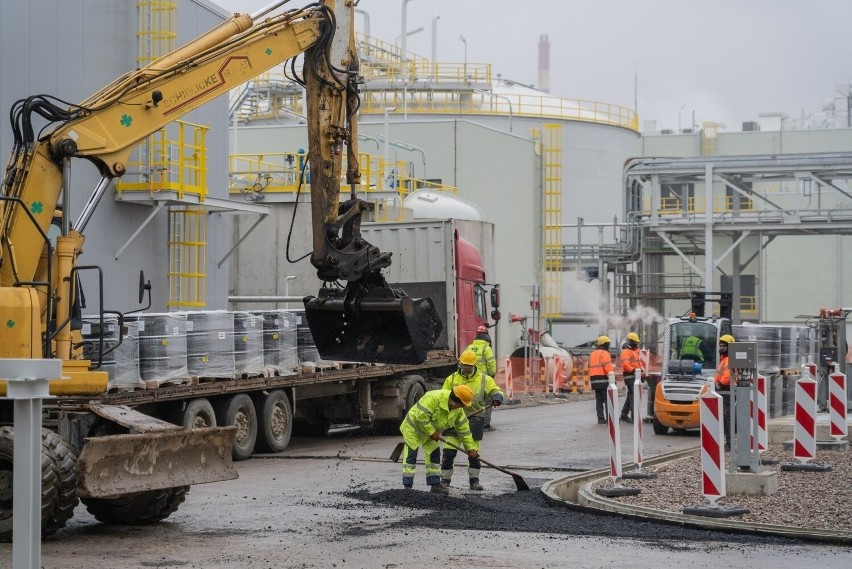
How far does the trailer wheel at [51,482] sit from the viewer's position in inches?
411

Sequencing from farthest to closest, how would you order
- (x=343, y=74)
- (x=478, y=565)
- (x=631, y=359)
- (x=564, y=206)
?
(x=564, y=206), (x=631, y=359), (x=343, y=74), (x=478, y=565)

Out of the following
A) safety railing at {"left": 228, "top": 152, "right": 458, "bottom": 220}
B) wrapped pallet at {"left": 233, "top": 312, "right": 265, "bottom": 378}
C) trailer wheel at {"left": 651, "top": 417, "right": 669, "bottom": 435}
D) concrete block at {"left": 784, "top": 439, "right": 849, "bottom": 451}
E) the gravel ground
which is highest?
safety railing at {"left": 228, "top": 152, "right": 458, "bottom": 220}

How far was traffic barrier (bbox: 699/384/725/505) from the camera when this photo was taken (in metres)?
12.4

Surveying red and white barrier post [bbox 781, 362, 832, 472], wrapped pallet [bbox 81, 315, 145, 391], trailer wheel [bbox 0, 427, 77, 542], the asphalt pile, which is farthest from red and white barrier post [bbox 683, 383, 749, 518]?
wrapped pallet [bbox 81, 315, 145, 391]

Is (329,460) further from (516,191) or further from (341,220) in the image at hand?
(516,191)

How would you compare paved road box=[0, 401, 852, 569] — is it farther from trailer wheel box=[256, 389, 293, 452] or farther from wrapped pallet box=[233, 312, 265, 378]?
trailer wheel box=[256, 389, 293, 452]

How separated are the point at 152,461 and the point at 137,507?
76cm

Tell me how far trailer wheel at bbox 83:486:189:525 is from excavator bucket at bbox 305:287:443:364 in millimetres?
2029

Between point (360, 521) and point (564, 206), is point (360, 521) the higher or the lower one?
the lower one

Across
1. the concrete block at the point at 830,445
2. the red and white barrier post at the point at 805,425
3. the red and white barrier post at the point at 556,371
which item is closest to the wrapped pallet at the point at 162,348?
the red and white barrier post at the point at 805,425

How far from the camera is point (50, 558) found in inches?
387

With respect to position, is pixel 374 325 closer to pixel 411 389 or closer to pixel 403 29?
pixel 411 389

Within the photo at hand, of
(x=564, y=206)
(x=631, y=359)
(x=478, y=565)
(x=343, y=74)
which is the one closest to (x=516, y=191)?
(x=564, y=206)

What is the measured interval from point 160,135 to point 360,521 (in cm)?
1227
